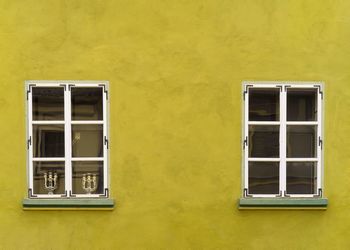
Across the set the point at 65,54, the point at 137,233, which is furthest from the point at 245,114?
the point at 65,54

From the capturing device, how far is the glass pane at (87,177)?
5.07 m

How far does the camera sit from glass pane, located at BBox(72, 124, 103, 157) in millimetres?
5070

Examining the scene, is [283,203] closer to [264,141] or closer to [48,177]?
[264,141]

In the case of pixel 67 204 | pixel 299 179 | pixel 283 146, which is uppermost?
pixel 283 146

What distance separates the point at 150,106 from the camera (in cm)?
499

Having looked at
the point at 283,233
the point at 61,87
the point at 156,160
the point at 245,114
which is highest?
the point at 61,87

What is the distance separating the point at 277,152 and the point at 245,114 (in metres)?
0.61

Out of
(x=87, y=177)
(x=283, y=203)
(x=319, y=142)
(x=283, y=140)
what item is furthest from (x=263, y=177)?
(x=87, y=177)

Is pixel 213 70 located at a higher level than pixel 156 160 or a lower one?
higher

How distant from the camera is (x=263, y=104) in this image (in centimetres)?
512

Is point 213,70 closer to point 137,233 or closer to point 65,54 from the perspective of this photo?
point 65,54

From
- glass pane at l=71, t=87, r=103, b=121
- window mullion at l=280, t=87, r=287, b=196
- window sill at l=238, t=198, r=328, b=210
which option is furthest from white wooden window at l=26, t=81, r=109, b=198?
window mullion at l=280, t=87, r=287, b=196

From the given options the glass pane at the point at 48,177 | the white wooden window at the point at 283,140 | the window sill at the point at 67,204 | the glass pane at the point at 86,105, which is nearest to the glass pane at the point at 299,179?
the white wooden window at the point at 283,140

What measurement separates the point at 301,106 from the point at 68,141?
2.80 metres
